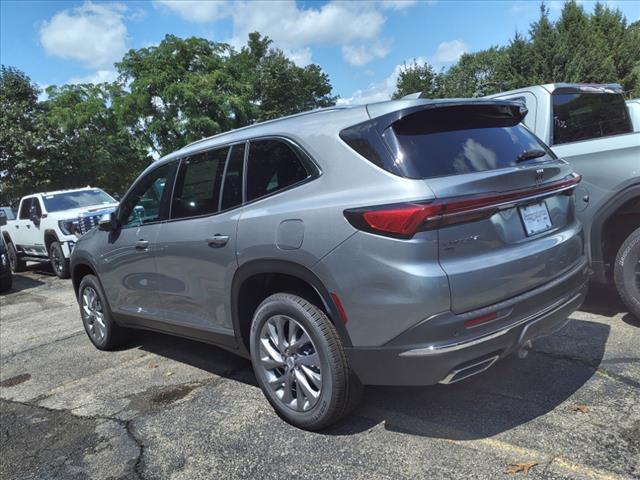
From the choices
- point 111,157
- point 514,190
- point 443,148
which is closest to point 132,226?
point 443,148

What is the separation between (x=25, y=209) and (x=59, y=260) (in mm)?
2208

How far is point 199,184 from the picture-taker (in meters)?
3.84

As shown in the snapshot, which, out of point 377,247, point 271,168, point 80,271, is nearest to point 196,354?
point 80,271

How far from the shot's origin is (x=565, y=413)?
307 cm

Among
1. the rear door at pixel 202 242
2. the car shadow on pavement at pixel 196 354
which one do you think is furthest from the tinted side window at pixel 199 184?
the car shadow on pavement at pixel 196 354

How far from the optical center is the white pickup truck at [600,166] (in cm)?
426

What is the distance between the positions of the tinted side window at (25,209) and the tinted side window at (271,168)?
10.4 metres

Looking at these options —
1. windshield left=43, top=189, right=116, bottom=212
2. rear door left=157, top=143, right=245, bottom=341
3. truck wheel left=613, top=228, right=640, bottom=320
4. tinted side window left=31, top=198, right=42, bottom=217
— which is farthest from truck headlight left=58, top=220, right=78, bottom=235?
truck wheel left=613, top=228, right=640, bottom=320

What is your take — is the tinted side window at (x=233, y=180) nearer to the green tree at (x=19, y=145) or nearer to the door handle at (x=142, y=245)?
the door handle at (x=142, y=245)

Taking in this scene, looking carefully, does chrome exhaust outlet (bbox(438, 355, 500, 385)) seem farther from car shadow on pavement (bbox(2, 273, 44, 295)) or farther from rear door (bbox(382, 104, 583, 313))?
car shadow on pavement (bbox(2, 273, 44, 295))

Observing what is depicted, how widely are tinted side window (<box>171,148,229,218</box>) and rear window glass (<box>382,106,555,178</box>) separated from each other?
55.1 inches

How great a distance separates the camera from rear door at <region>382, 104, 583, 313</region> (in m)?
2.54

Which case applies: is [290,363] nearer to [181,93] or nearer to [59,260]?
[59,260]

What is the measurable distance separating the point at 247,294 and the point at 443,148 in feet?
4.98
